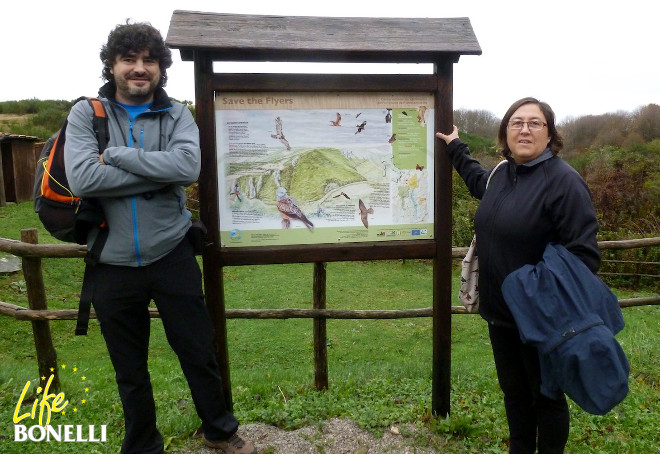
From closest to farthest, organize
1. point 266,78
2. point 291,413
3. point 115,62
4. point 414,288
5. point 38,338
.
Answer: point 115,62
point 266,78
point 291,413
point 38,338
point 414,288

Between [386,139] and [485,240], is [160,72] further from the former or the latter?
[485,240]

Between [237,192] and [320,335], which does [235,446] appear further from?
[320,335]

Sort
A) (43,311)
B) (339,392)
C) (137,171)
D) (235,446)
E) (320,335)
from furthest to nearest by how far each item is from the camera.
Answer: (320,335)
(43,311)
(339,392)
(235,446)
(137,171)

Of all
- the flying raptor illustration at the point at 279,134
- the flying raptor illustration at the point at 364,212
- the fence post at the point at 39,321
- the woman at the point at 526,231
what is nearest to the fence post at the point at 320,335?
the flying raptor illustration at the point at 364,212

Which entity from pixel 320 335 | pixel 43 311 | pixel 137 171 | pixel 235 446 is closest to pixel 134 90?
pixel 137 171

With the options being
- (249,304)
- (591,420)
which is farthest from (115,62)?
(249,304)

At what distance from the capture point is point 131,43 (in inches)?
101

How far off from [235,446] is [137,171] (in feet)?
5.37

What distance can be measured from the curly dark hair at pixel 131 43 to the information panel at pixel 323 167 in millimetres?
424

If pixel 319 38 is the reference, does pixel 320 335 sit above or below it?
below

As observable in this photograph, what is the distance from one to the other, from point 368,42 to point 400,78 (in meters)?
0.29

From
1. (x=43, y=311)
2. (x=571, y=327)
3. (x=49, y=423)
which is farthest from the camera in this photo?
(x=43, y=311)

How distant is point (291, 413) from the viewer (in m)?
3.52

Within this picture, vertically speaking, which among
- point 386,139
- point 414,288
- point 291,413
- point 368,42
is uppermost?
point 368,42
